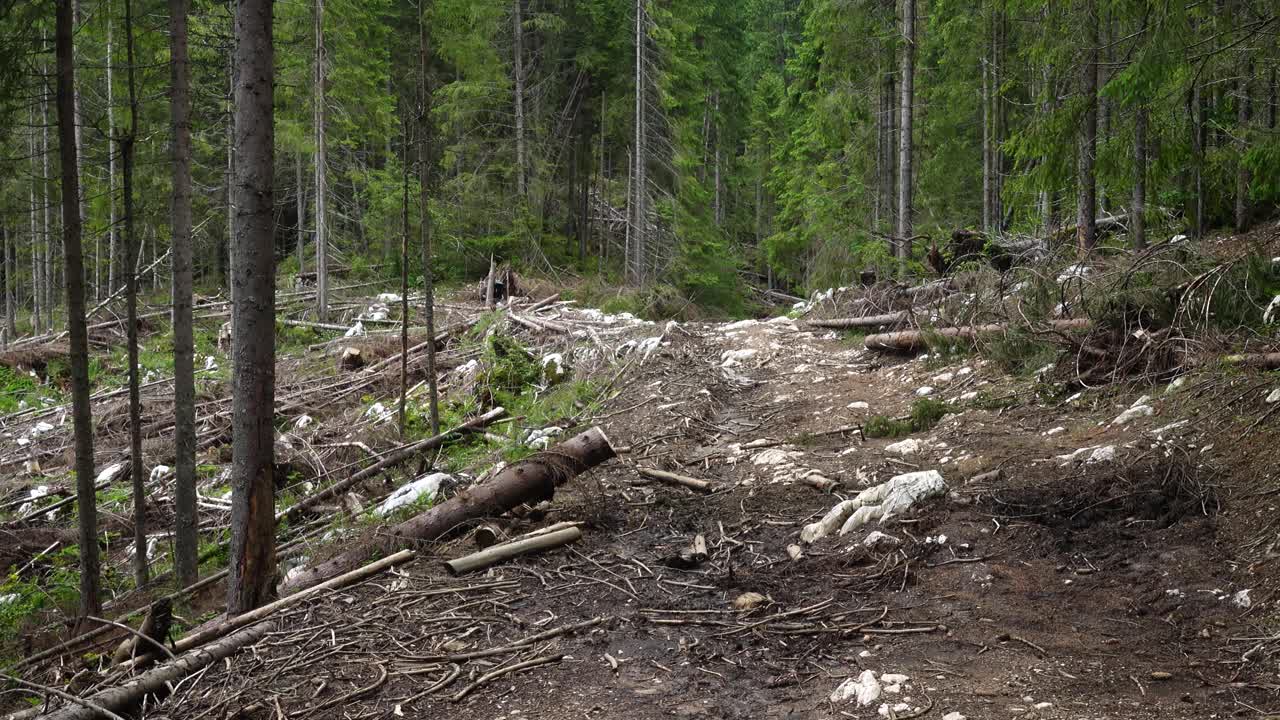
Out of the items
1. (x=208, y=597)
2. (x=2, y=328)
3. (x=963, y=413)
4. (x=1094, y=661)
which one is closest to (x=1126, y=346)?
(x=963, y=413)

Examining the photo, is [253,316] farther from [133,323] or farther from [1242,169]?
[1242,169]

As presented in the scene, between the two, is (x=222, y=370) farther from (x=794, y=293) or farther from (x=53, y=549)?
(x=794, y=293)

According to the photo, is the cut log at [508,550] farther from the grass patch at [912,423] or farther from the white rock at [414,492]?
the grass patch at [912,423]

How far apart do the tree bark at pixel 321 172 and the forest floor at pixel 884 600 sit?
13761 millimetres

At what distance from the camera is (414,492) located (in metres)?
7.74

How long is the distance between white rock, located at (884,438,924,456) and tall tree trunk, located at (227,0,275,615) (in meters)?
5.16

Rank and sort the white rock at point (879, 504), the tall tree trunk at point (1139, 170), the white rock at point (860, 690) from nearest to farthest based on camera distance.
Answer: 1. the white rock at point (860, 690)
2. the white rock at point (879, 504)
3. the tall tree trunk at point (1139, 170)

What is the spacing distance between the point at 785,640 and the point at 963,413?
462 centimetres

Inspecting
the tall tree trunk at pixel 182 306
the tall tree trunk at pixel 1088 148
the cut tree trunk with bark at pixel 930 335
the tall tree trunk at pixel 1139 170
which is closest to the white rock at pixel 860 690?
the cut tree trunk with bark at pixel 930 335

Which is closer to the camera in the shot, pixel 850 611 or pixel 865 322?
pixel 850 611

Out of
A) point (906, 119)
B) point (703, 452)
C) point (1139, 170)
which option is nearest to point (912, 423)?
point (703, 452)

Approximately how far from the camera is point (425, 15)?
34.0 ft

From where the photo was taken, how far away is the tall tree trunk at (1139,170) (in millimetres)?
8289

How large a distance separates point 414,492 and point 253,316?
128 inches
